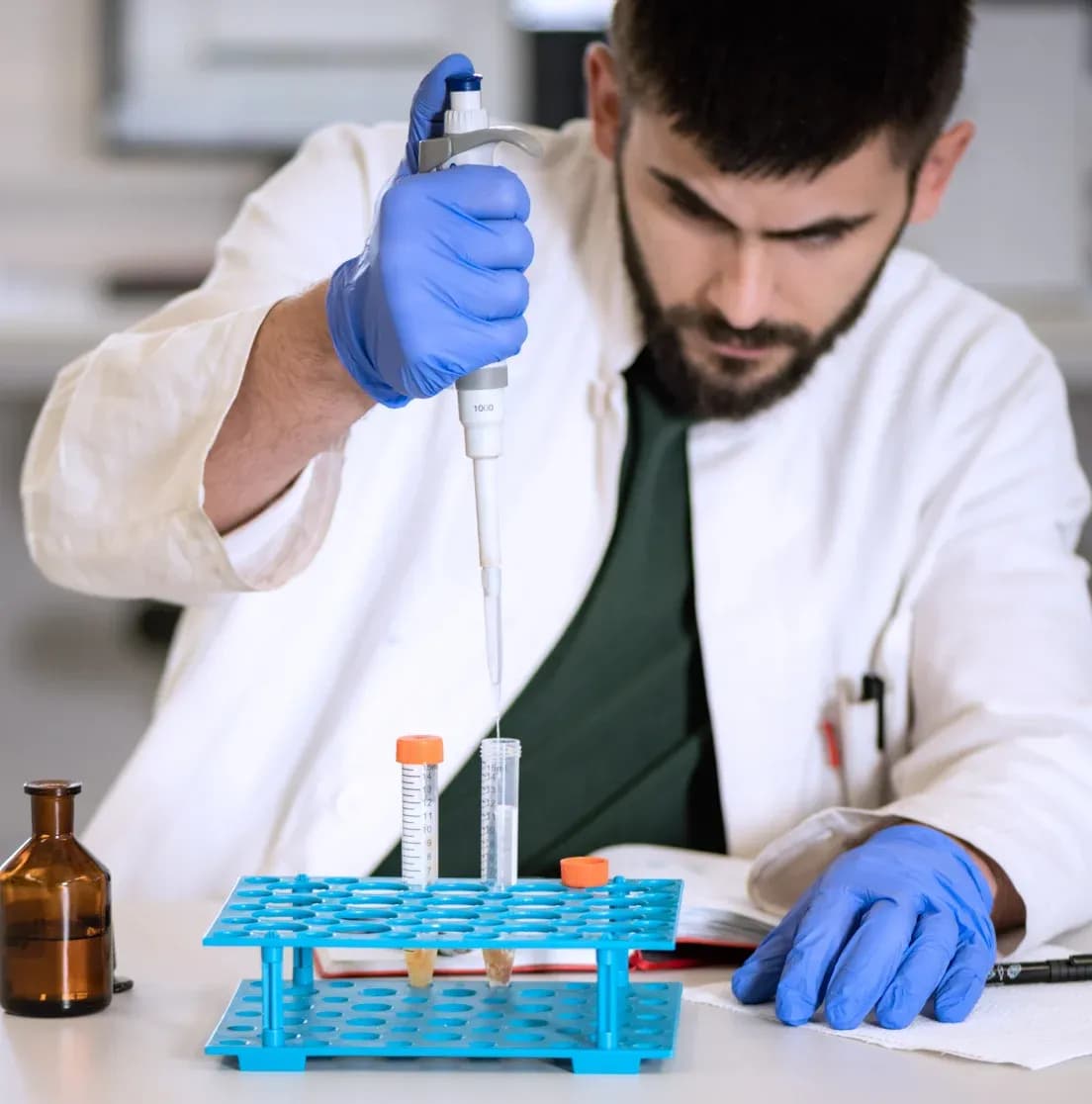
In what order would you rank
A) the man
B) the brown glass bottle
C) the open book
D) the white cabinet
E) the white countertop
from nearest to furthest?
the white countertop → the brown glass bottle → the open book → the man → the white cabinet

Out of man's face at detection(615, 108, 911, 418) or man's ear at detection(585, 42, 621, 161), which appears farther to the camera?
man's ear at detection(585, 42, 621, 161)

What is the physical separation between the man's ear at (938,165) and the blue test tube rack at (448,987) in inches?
33.4

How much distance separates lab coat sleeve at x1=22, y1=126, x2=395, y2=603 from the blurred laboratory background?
1651 mm

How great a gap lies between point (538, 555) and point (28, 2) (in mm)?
2034

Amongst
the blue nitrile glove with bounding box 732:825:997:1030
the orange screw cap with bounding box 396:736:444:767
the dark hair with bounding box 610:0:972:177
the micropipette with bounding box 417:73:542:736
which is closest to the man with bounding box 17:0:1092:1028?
the dark hair with bounding box 610:0:972:177

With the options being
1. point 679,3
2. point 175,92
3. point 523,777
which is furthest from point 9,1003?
point 175,92

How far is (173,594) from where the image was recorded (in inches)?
57.4

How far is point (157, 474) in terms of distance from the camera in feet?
4.47

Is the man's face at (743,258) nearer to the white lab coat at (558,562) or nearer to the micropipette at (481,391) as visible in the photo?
the white lab coat at (558,562)

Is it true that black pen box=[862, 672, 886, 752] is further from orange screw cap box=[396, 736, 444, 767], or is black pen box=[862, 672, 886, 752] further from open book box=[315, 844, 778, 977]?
orange screw cap box=[396, 736, 444, 767]

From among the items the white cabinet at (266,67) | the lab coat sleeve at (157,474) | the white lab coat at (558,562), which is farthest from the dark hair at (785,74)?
the white cabinet at (266,67)

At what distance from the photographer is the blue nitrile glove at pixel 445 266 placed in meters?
1.09

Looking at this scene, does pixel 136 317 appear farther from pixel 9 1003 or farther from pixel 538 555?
pixel 9 1003

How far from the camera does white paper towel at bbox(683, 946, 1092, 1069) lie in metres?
1.00
